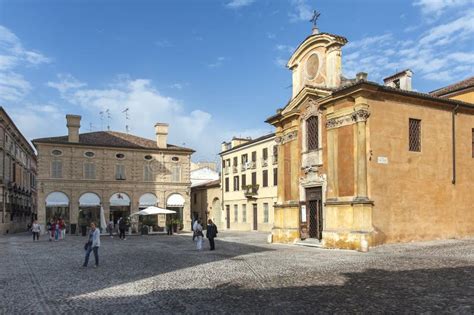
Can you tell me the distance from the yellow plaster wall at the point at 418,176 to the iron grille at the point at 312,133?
3896mm

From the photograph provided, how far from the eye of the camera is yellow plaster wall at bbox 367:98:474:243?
2152 centimetres

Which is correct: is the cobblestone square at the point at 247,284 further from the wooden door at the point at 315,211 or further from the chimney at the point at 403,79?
the chimney at the point at 403,79

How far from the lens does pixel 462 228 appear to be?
2402cm

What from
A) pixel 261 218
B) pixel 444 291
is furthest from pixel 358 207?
pixel 261 218

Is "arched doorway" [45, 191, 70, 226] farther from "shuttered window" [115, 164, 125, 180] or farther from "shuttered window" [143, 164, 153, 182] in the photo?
"shuttered window" [143, 164, 153, 182]

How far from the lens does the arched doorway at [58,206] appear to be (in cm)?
4503

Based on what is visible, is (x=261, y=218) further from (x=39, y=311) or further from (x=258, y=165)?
(x=39, y=311)

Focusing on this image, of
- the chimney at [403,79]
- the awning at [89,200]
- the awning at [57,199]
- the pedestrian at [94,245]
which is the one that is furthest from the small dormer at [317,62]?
the awning at [57,199]

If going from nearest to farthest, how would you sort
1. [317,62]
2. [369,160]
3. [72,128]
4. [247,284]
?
1. [247,284]
2. [369,160]
3. [317,62]
4. [72,128]

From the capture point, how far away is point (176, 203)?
50312 mm

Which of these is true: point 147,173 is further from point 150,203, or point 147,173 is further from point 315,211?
point 315,211

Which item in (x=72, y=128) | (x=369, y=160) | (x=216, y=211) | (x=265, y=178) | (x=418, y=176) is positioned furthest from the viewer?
(x=216, y=211)

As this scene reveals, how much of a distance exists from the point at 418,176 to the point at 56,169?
3453 centimetres

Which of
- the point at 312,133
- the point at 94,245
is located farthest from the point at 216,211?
the point at 94,245
